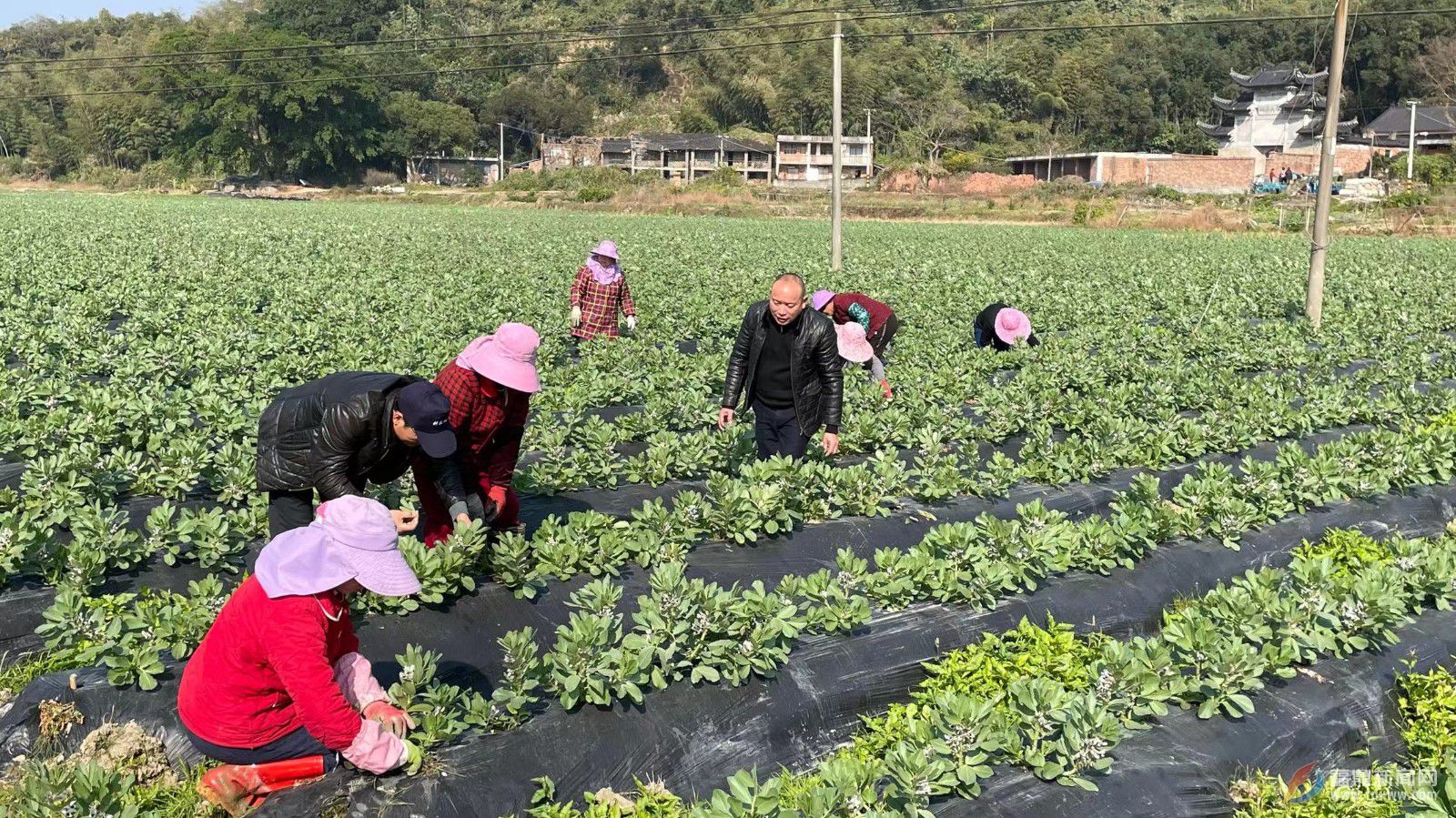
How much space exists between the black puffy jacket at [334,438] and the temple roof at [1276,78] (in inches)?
2893

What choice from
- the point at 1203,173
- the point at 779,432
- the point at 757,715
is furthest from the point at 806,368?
the point at 1203,173

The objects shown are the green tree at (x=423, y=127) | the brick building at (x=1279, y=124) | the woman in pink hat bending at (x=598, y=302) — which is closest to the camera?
the woman in pink hat bending at (x=598, y=302)

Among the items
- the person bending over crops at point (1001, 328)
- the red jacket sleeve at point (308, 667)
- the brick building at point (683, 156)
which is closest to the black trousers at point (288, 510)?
the red jacket sleeve at point (308, 667)

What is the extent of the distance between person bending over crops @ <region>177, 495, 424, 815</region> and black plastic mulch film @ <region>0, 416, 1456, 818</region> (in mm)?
148

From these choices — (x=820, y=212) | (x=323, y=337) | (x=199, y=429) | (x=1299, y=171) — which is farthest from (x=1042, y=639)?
(x=1299, y=171)

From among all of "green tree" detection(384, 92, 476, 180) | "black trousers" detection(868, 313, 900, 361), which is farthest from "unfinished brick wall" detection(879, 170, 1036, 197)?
"black trousers" detection(868, 313, 900, 361)

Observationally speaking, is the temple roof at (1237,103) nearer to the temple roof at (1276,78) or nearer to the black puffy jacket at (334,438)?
the temple roof at (1276,78)

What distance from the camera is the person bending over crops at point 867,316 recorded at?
938 centimetres

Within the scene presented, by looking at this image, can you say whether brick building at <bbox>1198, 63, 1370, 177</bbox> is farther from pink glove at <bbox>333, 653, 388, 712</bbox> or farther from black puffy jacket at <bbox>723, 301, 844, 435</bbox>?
pink glove at <bbox>333, 653, 388, 712</bbox>

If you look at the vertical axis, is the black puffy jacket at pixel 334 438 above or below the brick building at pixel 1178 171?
below

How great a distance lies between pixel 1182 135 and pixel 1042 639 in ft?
272

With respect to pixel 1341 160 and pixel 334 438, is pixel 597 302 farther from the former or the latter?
pixel 1341 160

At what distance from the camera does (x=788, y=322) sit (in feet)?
22.0

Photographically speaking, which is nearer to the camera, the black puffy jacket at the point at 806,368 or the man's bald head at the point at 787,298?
the man's bald head at the point at 787,298
